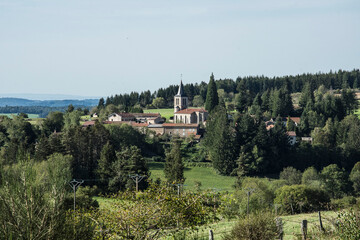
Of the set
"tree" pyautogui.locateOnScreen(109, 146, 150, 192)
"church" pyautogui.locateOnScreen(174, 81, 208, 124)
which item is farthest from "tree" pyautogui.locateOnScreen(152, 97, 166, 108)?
"tree" pyautogui.locateOnScreen(109, 146, 150, 192)

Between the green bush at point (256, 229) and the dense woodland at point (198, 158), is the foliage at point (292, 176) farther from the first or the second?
the green bush at point (256, 229)

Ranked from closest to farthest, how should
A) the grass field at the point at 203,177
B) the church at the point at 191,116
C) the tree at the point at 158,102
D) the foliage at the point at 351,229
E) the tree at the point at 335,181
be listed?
the foliage at the point at 351,229, the tree at the point at 335,181, the grass field at the point at 203,177, the church at the point at 191,116, the tree at the point at 158,102

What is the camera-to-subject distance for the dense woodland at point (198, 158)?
10.1m

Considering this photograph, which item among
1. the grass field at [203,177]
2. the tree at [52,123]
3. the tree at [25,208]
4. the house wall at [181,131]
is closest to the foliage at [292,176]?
the grass field at [203,177]

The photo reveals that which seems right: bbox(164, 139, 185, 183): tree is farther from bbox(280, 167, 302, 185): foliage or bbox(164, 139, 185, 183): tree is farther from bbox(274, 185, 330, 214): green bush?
bbox(274, 185, 330, 214): green bush

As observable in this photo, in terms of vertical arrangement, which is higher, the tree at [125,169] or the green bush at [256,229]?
the green bush at [256,229]

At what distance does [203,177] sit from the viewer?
54.8 m

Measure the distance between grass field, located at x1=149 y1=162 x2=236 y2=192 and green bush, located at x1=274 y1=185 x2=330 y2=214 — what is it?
19.5 metres

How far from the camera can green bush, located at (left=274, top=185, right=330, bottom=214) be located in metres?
28.0

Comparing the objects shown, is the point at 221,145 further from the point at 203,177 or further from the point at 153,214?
the point at 153,214

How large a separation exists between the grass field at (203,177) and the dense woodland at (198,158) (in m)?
1.32

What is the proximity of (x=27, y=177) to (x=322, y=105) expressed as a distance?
80557 millimetres

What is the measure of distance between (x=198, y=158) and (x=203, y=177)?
7.70 meters

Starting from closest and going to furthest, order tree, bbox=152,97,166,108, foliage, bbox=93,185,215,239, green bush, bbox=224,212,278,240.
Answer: foliage, bbox=93,185,215,239
green bush, bbox=224,212,278,240
tree, bbox=152,97,166,108
